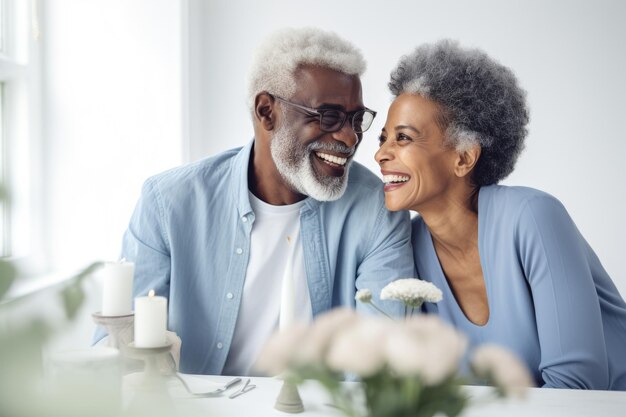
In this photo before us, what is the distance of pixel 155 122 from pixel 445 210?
1648 mm

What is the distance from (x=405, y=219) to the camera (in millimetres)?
1948

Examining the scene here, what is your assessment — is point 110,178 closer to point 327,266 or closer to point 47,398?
point 327,266

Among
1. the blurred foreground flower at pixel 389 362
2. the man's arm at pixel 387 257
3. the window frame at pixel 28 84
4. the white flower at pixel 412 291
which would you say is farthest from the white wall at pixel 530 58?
the blurred foreground flower at pixel 389 362

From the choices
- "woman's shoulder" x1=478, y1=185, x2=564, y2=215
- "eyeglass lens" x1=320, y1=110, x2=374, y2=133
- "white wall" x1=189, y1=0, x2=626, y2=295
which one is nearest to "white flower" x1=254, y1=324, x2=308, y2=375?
"woman's shoulder" x1=478, y1=185, x2=564, y2=215

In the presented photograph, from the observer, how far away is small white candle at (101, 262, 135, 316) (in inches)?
44.0

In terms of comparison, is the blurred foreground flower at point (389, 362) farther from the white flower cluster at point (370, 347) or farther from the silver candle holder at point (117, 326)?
the silver candle holder at point (117, 326)

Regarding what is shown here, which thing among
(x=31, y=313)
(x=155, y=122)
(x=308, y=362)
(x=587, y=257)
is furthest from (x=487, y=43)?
(x=31, y=313)

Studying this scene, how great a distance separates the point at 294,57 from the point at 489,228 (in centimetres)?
75

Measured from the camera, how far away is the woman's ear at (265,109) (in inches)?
78.7

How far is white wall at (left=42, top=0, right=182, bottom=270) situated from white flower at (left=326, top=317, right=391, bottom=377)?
2417 millimetres

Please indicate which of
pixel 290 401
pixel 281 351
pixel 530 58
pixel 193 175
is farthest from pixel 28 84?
pixel 530 58

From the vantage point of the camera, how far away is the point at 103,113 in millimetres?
2922

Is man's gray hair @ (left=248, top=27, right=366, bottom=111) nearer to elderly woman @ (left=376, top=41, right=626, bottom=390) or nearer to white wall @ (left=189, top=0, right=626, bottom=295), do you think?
elderly woman @ (left=376, top=41, right=626, bottom=390)

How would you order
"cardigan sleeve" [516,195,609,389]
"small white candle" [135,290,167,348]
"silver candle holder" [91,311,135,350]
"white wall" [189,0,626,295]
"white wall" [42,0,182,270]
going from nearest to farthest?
"small white candle" [135,290,167,348] → "silver candle holder" [91,311,135,350] → "cardigan sleeve" [516,195,609,389] → "white wall" [42,0,182,270] → "white wall" [189,0,626,295]
